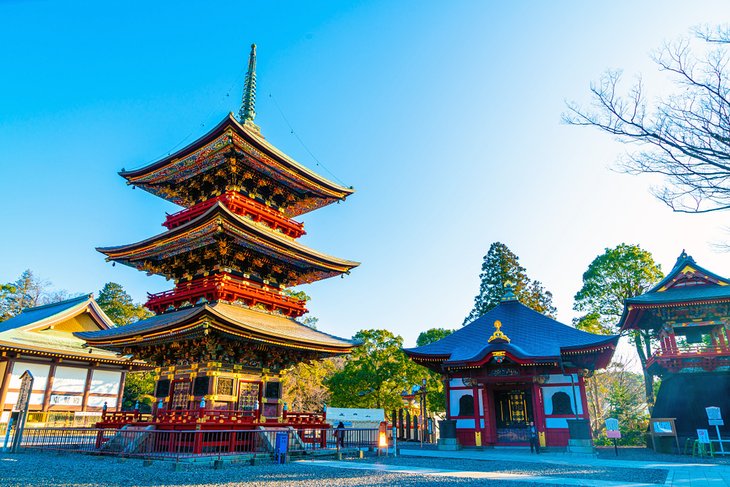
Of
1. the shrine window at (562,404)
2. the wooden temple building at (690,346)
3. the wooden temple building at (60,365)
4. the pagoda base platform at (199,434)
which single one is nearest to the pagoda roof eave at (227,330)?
the pagoda base platform at (199,434)

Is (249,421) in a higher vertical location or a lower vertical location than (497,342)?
lower

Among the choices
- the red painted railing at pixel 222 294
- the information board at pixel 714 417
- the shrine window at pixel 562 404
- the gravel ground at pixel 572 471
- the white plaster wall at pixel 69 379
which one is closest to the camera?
the gravel ground at pixel 572 471

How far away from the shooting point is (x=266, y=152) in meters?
21.7

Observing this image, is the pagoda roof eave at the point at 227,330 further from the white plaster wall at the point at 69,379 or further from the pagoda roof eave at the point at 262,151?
the white plaster wall at the point at 69,379

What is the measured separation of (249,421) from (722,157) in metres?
17.2

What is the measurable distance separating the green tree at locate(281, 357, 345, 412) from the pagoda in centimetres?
2002

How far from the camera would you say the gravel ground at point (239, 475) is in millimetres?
10242

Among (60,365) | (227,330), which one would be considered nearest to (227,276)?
(227,330)

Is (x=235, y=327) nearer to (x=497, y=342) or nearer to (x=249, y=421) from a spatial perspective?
(x=249, y=421)

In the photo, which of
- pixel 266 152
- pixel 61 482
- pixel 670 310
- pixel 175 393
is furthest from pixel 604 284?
pixel 61 482

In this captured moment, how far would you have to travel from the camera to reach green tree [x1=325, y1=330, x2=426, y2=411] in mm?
32906

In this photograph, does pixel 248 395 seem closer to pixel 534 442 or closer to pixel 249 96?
pixel 534 442

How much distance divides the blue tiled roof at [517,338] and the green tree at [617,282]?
10.5 meters

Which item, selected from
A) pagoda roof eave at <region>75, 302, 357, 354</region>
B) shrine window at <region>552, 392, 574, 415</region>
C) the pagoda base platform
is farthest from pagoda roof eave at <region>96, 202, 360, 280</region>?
shrine window at <region>552, 392, 574, 415</region>
